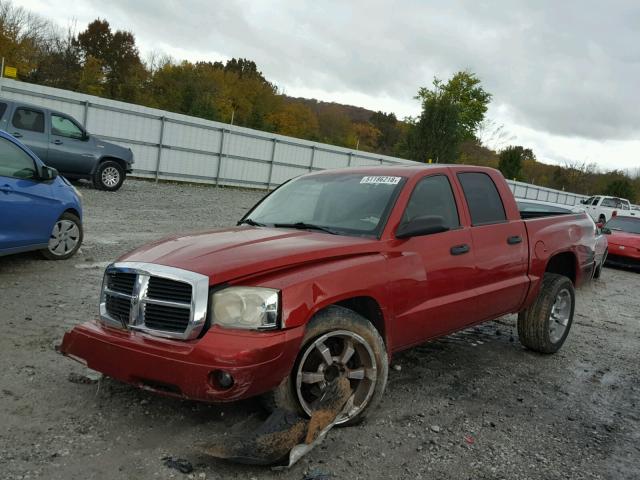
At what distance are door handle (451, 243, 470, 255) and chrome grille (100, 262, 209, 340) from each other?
201cm

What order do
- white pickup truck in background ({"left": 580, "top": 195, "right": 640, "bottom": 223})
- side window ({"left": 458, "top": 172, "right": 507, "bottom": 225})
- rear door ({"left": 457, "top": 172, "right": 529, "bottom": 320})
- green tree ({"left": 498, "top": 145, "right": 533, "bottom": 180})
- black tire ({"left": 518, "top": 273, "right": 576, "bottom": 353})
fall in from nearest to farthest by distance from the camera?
1. rear door ({"left": 457, "top": 172, "right": 529, "bottom": 320})
2. side window ({"left": 458, "top": 172, "right": 507, "bottom": 225})
3. black tire ({"left": 518, "top": 273, "right": 576, "bottom": 353})
4. white pickup truck in background ({"left": 580, "top": 195, "right": 640, "bottom": 223})
5. green tree ({"left": 498, "top": 145, "right": 533, "bottom": 180})

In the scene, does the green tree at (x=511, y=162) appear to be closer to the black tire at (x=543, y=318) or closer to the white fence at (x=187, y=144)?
the white fence at (x=187, y=144)

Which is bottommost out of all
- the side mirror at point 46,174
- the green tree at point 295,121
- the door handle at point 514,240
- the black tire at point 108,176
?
the black tire at point 108,176

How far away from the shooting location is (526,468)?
3287mm

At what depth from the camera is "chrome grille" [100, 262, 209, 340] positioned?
310cm

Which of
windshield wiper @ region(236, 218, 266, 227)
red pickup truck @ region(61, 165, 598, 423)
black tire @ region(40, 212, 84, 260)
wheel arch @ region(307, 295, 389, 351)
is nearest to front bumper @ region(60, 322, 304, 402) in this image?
red pickup truck @ region(61, 165, 598, 423)

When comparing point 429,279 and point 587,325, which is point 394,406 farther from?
point 587,325

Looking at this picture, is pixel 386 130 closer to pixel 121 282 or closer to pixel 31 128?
pixel 31 128

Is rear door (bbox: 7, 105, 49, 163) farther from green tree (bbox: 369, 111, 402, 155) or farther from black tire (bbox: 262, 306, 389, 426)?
green tree (bbox: 369, 111, 402, 155)

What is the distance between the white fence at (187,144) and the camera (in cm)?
1734

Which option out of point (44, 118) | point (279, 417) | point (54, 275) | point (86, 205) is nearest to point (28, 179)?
point (54, 275)

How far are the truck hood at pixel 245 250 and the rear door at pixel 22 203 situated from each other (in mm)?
3568

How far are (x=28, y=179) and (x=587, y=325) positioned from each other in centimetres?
721

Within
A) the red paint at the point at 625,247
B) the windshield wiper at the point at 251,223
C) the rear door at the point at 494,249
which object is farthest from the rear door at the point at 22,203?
the red paint at the point at 625,247
